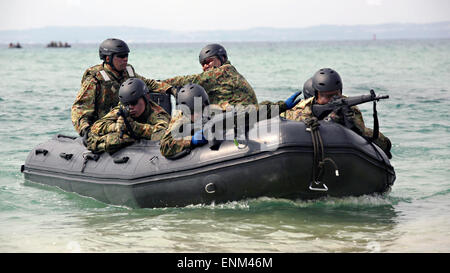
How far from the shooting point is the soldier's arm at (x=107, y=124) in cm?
808

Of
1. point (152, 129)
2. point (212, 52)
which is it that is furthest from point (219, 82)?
point (152, 129)

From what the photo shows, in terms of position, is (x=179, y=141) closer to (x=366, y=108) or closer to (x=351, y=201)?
(x=351, y=201)

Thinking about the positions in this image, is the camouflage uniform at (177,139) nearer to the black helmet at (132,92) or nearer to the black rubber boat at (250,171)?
the black rubber boat at (250,171)

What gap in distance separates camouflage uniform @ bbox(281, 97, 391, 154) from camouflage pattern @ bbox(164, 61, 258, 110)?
1127 millimetres

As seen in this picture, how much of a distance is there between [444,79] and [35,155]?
76.8 feet

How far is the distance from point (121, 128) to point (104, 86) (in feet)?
3.29

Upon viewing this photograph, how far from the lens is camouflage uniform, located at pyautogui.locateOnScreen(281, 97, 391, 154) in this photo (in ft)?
24.7

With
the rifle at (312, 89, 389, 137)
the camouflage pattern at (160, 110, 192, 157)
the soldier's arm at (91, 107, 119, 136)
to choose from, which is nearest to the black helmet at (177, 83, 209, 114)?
the camouflage pattern at (160, 110, 192, 157)

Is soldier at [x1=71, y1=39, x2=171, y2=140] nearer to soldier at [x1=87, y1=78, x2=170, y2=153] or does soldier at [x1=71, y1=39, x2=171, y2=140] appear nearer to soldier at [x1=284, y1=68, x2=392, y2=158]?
soldier at [x1=87, y1=78, x2=170, y2=153]

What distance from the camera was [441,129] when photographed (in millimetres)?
14516

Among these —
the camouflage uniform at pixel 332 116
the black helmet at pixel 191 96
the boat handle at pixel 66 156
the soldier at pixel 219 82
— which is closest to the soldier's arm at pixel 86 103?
the boat handle at pixel 66 156

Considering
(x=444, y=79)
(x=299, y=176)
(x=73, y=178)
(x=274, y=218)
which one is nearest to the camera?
(x=299, y=176)

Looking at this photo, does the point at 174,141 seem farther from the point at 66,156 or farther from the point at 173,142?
the point at 66,156
